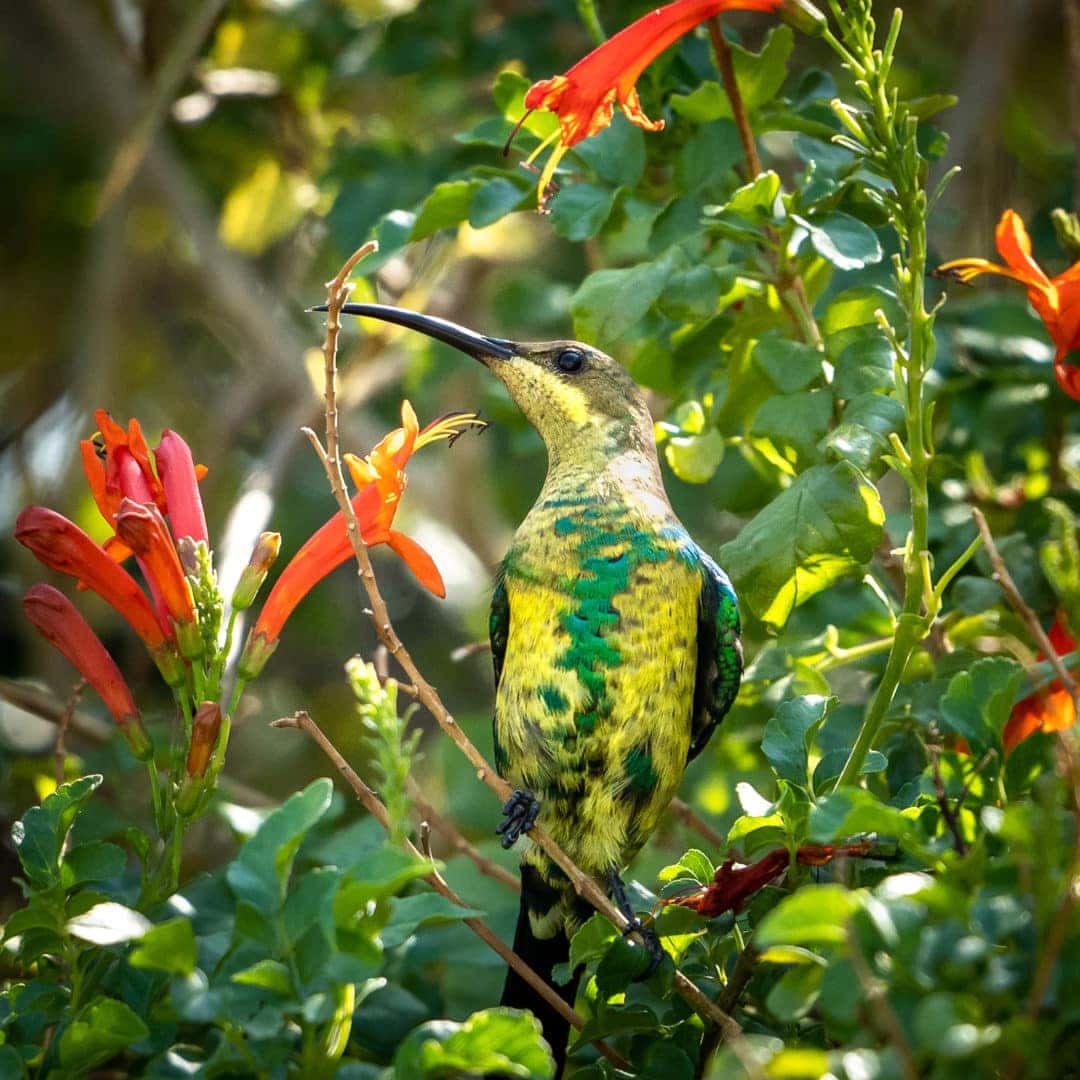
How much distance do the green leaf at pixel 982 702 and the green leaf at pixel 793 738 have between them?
198mm

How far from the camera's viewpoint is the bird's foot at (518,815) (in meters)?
2.39

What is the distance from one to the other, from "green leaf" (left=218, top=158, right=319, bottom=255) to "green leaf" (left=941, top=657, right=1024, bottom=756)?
121 inches

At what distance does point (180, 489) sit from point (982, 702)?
3.79 feet

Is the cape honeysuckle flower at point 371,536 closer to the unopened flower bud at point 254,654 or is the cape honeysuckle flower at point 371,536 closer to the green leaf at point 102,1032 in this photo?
the unopened flower bud at point 254,654

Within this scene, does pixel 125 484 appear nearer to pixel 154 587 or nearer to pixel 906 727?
pixel 154 587

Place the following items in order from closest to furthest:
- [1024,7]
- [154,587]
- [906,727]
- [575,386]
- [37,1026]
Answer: [37,1026]
[154,587]
[906,727]
[575,386]
[1024,7]

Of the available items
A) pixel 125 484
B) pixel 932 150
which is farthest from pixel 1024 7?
pixel 125 484

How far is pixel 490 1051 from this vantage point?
1.46 m

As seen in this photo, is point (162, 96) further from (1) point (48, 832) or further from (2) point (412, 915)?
(2) point (412, 915)

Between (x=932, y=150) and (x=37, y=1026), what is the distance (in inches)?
77.8

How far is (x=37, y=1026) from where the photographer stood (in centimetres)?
181

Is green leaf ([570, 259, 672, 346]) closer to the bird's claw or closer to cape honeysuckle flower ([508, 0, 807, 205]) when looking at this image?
cape honeysuckle flower ([508, 0, 807, 205])

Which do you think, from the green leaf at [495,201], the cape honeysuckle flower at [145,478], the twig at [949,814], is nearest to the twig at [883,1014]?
the twig at [949,814]

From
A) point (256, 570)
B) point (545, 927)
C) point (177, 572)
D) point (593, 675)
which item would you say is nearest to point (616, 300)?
point (593, 675)
